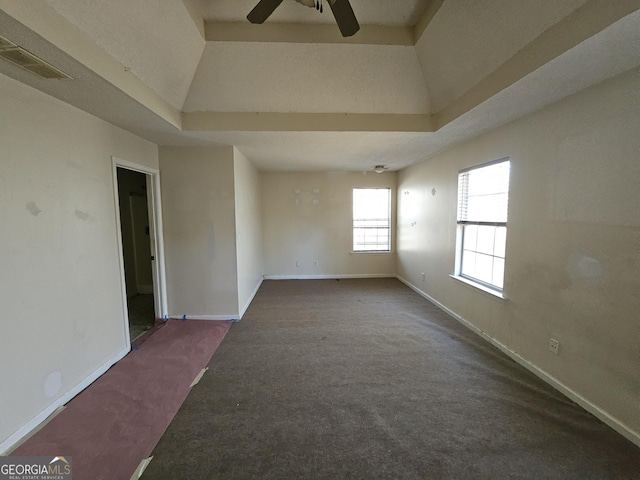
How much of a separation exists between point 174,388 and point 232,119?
8.49ft

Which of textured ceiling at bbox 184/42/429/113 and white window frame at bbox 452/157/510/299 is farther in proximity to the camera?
white window frame at bbox 452/157/510/299

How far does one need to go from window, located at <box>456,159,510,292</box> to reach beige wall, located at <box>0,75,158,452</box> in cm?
398

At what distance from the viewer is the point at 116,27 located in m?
1.61

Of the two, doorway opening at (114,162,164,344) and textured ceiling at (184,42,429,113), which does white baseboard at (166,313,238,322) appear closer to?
doorway opening at (114,162,164,344)

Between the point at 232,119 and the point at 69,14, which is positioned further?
the point at 232,119

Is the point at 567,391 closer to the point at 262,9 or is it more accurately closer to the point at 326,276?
the point at 262,9

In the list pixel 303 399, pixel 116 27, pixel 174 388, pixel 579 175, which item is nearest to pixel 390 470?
pixel 303 399

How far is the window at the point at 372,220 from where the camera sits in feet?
18.7

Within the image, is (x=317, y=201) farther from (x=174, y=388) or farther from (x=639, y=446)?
(x=639, y=446)

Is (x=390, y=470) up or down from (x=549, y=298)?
down

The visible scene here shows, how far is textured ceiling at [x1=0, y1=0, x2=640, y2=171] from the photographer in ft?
4.67

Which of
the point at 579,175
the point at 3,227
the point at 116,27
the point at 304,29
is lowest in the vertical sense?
the point at 3,227

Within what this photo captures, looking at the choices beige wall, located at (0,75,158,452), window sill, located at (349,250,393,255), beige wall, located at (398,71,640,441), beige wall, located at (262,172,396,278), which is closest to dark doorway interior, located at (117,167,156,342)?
beige wall, located at (0,75,158,452)

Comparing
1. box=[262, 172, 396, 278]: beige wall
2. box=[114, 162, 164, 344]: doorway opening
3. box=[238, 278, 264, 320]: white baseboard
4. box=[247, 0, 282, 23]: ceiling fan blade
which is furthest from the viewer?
box=[262, 172, 396, 278]: beige wall
